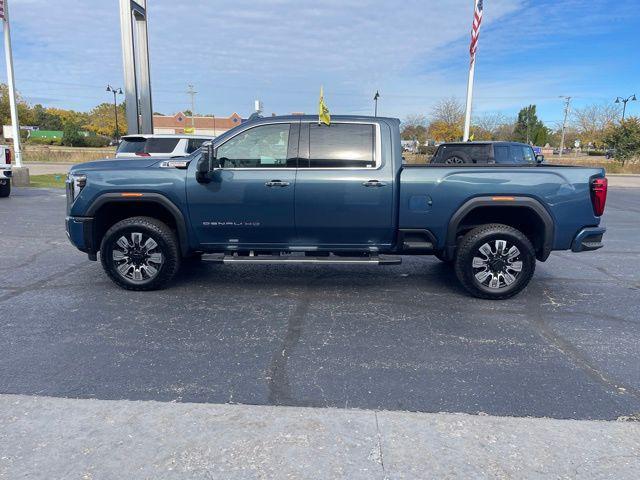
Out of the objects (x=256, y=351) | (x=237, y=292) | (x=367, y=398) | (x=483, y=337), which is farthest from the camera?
(x=237, y=292)

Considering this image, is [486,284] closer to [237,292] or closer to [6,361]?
[237,292]

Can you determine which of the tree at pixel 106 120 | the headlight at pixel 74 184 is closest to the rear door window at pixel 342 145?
the headlight at pixel 74 184

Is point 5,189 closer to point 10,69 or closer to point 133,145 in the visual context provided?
point 133,145

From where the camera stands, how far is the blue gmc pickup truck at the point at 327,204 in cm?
492

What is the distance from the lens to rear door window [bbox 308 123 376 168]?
5.05 m

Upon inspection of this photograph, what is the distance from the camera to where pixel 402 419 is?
2.89m

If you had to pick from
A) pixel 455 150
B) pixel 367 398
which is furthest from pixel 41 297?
pixel 455 150

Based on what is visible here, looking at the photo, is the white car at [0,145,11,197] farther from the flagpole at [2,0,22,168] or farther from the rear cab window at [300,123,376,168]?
the rear cab window at [300,123,376,168]

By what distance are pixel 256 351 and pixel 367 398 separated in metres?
1.10

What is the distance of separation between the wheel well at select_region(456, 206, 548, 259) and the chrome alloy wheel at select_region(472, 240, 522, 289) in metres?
0.33

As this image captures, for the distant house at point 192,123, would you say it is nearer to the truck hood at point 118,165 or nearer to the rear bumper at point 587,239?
the truck hood at point 118,165

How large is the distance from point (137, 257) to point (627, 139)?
133ft

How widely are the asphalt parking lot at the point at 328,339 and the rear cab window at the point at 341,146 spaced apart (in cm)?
152

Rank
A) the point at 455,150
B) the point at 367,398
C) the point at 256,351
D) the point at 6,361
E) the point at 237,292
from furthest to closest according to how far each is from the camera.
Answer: the point at 455,150 → the point at 237,292 → the point at 256,351 → the point at 6,361 → the point at 367,398
